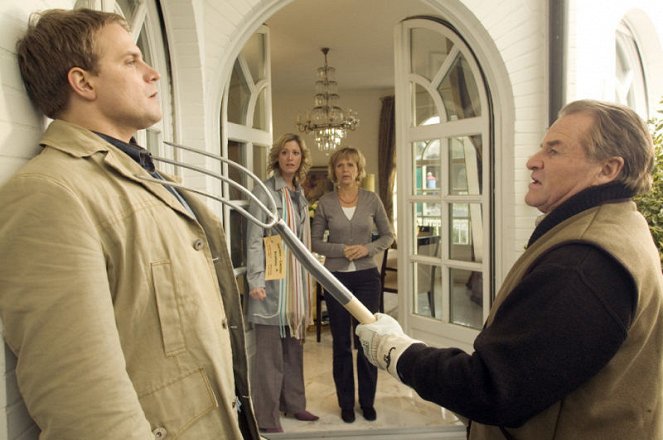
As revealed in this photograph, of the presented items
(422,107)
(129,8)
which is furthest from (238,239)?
(422,107)

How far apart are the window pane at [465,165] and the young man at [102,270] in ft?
7.85

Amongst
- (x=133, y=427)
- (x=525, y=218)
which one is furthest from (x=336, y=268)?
(x=133, y=427)

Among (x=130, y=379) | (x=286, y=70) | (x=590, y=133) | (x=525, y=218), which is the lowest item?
(x=130, y=379)

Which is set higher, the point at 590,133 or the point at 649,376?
the point at 590,133

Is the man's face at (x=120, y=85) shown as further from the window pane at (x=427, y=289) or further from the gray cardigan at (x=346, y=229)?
the window pane at (x=427, y=289)

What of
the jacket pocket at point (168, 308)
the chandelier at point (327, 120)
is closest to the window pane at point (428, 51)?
the jacket pocket at point (168, 308)

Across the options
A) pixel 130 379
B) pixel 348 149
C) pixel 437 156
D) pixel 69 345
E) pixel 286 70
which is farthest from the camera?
pixel 286 70

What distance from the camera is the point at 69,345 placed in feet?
2.49

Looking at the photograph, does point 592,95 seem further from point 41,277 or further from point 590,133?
point 41,277

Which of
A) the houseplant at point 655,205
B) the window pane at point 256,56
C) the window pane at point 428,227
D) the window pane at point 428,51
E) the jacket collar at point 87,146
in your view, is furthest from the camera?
the window pane at point 428,227

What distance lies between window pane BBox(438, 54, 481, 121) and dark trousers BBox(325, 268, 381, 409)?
3.82ft

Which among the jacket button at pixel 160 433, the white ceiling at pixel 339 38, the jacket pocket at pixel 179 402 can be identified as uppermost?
the white ceiling at pixel 339 38

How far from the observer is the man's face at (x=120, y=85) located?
3.22 feet

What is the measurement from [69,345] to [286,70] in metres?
6.48
